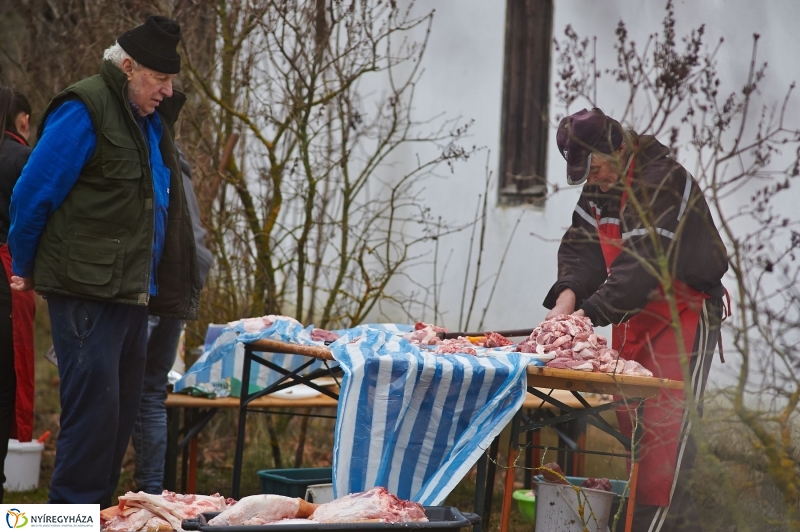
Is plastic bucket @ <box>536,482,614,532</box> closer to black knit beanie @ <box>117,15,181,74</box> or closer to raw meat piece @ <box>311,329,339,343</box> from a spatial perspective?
raw meat piece @ <box>311,329,339,343</box>

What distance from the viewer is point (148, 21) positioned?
14.2 feet

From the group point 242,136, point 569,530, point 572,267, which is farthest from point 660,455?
point 242,136

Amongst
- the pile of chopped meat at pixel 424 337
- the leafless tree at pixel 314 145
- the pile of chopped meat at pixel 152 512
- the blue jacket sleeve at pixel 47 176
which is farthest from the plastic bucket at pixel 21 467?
the pile of chopped meat at pixel 152 512

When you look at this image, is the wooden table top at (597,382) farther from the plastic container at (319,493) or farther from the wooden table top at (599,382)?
the plastic container at (319,493)

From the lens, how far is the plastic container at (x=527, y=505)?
560cm

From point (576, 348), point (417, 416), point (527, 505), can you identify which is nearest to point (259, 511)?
point (417, 416)

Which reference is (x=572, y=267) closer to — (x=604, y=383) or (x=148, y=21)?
(x=604, y=383)

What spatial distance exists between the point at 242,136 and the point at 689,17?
13.5ft

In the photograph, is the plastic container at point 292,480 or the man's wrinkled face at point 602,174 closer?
the man's wrinkled face at point 602,174

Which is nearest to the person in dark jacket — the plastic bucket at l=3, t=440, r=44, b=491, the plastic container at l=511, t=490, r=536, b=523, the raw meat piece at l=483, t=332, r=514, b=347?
the raw meat piece at l=483, t=332, r=514, b=347

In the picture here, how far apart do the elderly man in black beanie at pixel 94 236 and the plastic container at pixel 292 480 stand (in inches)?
43.9

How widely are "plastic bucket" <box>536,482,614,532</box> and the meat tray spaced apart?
123 centimetres

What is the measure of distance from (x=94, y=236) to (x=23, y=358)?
122 cm

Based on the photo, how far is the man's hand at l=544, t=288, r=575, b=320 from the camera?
4.81 m
